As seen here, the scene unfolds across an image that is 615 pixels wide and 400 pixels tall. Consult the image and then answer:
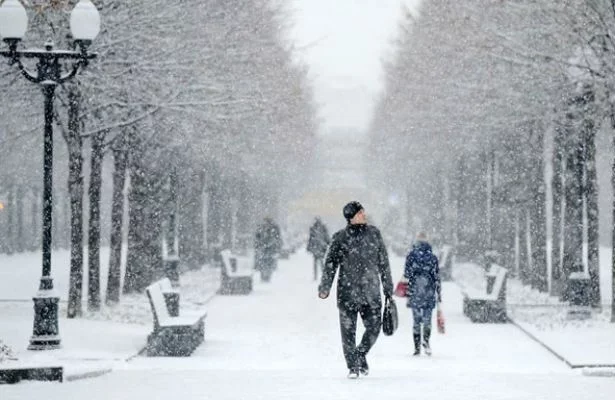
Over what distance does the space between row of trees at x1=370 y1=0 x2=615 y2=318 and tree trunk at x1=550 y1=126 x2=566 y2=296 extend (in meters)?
0.05

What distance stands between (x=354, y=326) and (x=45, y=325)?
5.43 metres

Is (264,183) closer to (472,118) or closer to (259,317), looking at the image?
(472,118)

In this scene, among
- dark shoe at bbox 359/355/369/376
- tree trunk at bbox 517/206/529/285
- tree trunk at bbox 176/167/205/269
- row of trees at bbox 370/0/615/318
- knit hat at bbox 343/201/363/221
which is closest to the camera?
knit hat at bbox 343/201/363/221

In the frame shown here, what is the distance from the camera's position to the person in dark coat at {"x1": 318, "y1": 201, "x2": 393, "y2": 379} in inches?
525

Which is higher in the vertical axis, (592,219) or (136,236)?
(592,219)

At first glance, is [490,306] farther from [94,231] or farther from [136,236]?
[136,236]

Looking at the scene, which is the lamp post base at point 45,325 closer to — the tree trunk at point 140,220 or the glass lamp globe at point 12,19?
the glass lamp globe at point 12,19

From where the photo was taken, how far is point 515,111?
28016mm

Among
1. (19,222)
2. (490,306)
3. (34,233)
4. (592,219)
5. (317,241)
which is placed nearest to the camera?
(490,306)

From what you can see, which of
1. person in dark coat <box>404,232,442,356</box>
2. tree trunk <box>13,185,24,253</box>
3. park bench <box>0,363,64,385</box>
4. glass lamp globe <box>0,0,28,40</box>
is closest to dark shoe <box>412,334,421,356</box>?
Result: person in dark coat <box>404,232,442,356</box>

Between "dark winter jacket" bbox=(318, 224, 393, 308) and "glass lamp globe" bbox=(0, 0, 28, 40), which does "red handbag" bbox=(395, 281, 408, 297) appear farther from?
"glass lamp globe" bbox=(0, 0, 28, 40)

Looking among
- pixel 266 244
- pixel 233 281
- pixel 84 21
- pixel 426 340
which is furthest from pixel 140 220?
pixel 426 340

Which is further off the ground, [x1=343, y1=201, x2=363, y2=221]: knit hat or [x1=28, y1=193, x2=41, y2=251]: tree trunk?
[x1=28, y1=193, x2=41, y2=251]: tree trunk

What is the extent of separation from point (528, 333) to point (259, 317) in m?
6.20
